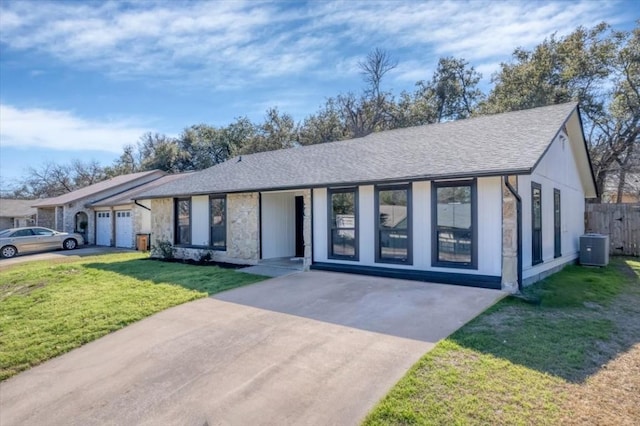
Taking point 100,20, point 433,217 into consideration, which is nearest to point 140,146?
point 100,20

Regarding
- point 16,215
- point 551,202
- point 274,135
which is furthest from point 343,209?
point 16,215

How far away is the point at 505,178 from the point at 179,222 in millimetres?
11720

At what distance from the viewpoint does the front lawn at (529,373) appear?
343 cm

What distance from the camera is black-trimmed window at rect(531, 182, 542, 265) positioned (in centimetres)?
875

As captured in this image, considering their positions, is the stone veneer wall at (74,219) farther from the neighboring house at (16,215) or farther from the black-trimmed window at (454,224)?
the black-trimmed window at (454,224)

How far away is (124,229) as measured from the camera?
21578mm

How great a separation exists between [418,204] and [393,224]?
0.82 meters

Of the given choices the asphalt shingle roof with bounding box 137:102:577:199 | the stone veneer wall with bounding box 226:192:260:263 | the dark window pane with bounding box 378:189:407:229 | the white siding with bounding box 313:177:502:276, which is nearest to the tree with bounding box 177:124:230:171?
the asphalt shingle roof with bounding box 137:102:577:199

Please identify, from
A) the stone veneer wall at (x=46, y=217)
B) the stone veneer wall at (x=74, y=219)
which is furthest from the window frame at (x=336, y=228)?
the stone veneer wall at (x=46, y=217)

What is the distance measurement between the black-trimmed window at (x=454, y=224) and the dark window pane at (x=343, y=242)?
2.20m

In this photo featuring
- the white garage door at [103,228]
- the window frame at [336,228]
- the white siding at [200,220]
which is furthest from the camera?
the white garage door at [103,228]

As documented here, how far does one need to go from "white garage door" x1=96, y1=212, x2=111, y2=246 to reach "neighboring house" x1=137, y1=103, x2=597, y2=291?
10664 millimetres

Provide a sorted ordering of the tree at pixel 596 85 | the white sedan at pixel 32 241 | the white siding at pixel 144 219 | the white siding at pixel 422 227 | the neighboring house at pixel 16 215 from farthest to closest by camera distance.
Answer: the neighboring house at pixel 16 215, the white siding at pixel 144 219, the white sedan at pixel 32 241, the tree at pixel 596 85, the white siding at pixel 422 227

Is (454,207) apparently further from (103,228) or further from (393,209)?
(103,228)
